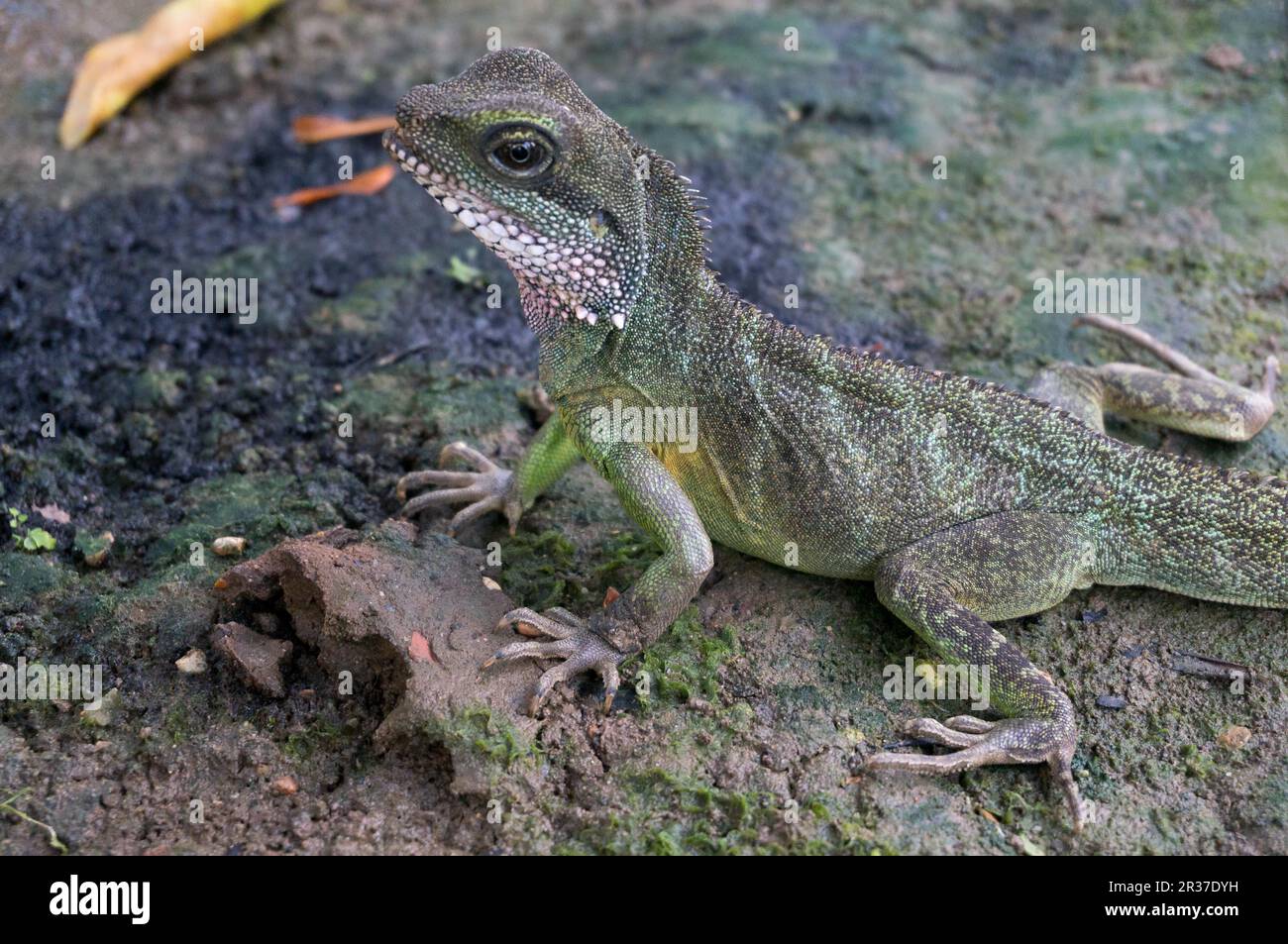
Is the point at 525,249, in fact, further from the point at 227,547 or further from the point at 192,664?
the point at 192,664

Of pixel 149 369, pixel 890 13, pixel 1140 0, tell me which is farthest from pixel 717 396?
pixel 1140 0

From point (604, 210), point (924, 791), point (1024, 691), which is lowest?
point (924, 791)

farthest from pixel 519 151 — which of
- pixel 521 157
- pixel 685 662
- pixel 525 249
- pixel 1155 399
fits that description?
pixel 1155 399

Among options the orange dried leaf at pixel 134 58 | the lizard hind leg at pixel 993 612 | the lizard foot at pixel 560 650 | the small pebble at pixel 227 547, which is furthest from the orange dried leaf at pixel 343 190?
the lizard hind leg at pixel 993 612

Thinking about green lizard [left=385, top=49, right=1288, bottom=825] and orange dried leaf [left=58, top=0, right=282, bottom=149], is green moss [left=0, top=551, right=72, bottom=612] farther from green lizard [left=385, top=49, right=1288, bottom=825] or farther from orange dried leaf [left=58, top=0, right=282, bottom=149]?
orange dried leaf [left=58, top=0, right=282, bottom=149]

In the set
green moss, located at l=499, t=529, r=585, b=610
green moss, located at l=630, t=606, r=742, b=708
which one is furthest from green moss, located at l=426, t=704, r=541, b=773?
green moss, located at l=499, t=529, r=585, b=610

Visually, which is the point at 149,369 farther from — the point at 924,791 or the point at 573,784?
the point at 924,791
